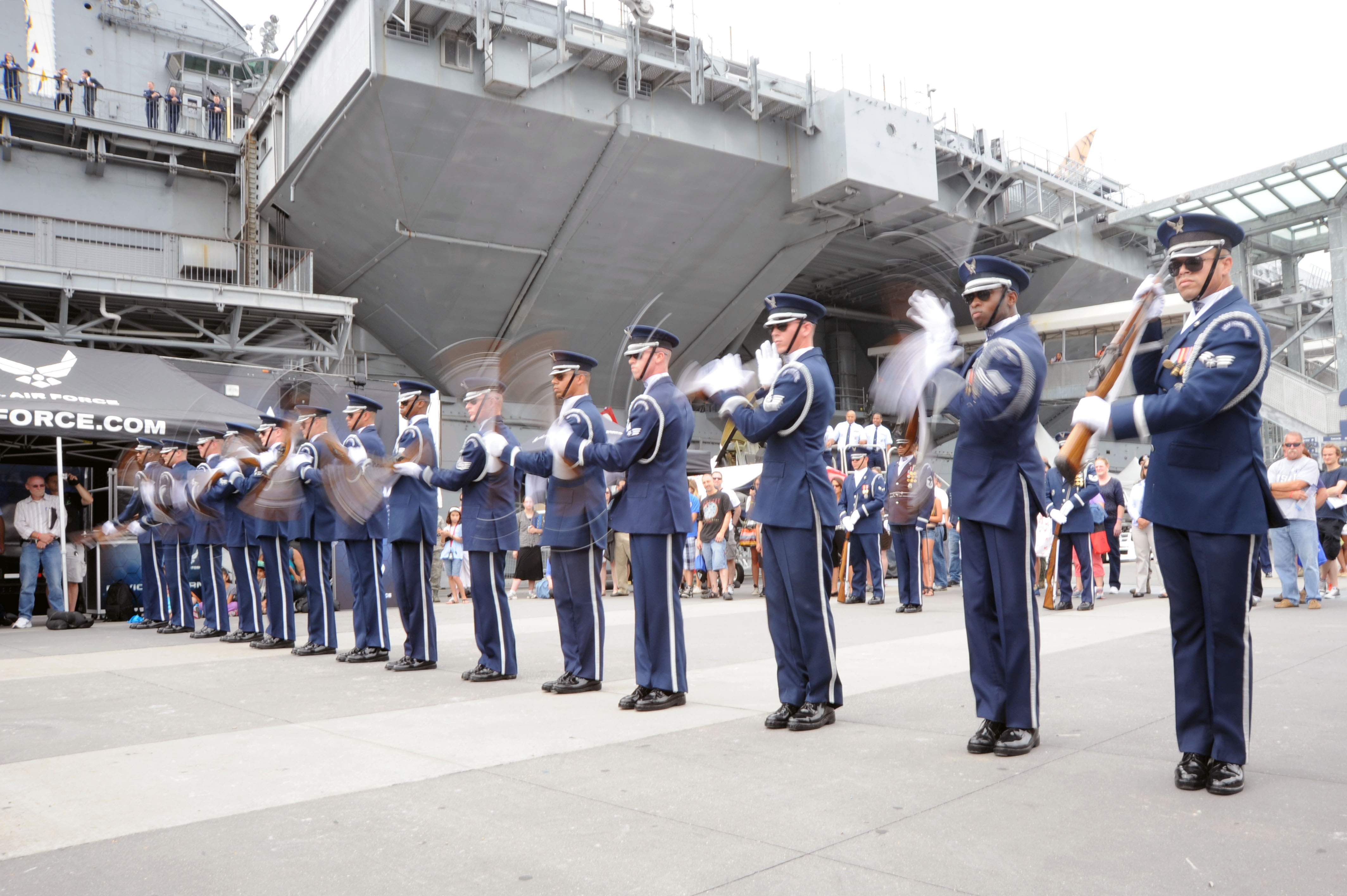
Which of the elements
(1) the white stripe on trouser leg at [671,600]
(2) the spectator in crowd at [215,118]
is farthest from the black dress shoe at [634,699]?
(2) the spectator in crowd at [215,118]

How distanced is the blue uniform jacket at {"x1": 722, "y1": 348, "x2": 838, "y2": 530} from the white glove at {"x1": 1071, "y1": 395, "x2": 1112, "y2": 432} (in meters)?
1.44

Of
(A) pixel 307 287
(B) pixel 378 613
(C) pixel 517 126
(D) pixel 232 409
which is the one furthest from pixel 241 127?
(B) pixel 378 613

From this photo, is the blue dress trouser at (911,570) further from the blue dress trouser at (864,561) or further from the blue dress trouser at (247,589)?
the blue dress trouser at (247,589)

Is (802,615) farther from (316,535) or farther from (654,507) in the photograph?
(316,535)

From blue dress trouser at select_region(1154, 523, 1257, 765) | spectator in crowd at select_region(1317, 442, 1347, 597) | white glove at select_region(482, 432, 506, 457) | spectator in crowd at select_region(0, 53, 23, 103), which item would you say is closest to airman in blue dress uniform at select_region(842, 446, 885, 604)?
spectator in crowd at select_region(1317, 442, 1347, 597)

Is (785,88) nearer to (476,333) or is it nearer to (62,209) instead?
(476,333)

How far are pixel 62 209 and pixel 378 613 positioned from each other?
72.8 feet

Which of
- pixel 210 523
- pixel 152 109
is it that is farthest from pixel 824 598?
pixel 152 109

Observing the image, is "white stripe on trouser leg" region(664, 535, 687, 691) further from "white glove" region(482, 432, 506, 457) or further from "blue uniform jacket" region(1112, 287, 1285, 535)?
"blue uniform jacket" region(1112, 287, 1285, 535)

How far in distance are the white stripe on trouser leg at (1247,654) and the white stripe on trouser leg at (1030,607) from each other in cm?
74

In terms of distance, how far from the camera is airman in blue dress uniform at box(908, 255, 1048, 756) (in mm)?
3961

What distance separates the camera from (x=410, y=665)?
23.8ft

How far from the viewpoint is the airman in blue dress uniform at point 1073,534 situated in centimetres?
1098

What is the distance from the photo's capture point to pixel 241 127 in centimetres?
2862
